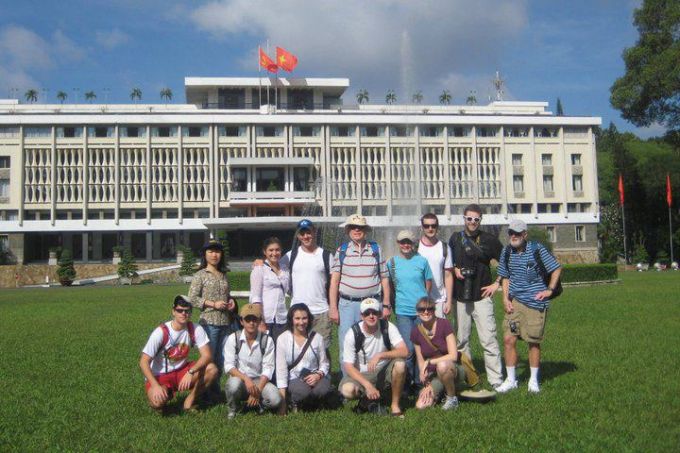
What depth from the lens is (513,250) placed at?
8.23 metres

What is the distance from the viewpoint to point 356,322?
7695mm

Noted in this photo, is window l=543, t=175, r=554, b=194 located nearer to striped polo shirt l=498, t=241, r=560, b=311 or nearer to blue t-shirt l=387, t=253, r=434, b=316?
striped polo shirt l=498, t=241, r=560, b=311

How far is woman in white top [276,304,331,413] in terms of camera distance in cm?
727

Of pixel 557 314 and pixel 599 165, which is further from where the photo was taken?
pixel 599 165

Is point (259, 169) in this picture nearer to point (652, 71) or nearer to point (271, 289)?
point (652, 71)

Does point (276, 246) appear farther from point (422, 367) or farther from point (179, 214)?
point (179, 214)

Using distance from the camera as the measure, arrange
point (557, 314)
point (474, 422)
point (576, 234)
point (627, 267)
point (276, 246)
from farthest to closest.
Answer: point (576, 234), point (627, 267), point (557, 314), point (276, 246), point (474, 422)

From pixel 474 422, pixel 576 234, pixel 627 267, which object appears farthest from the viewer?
pixel 576 234

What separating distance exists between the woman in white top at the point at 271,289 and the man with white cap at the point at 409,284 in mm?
1396

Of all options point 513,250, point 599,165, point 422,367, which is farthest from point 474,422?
point 599,165

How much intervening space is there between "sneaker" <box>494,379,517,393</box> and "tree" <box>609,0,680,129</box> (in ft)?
101

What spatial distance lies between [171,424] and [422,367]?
2805 millimetres

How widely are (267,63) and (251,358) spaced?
54.1 metres

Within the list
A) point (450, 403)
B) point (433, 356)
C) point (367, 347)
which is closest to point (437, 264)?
point (433, 356)
